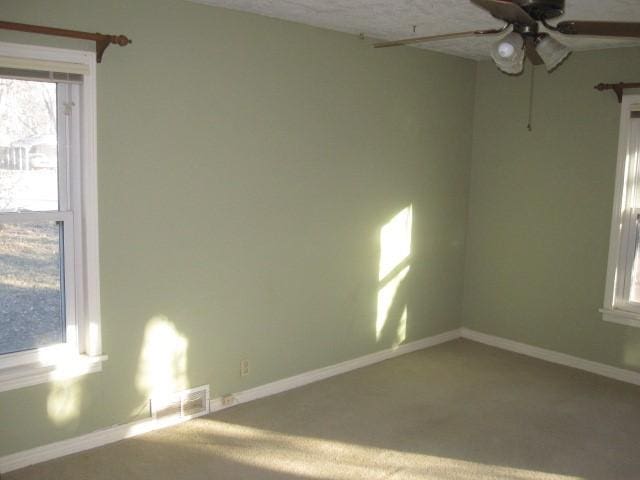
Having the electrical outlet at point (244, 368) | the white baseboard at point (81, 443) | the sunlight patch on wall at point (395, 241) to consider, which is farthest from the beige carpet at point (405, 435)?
the sunlight patch on wall at point (395, 241)

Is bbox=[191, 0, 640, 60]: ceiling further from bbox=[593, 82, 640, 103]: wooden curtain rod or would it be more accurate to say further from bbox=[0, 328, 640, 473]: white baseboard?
bbox=[0, 328, 640, 473]: white baseboard

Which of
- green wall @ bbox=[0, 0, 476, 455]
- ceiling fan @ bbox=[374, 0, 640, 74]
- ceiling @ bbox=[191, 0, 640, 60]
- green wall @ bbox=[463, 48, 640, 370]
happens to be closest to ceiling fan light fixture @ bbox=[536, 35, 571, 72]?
ceiling fan @ bbox=[374, 0, 640, 74]

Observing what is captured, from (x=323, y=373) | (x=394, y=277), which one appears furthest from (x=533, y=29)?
(x=323, y=373)

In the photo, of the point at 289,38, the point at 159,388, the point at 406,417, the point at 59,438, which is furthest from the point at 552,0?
the point at 59,438

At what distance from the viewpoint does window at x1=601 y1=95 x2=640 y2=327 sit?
14.3ft

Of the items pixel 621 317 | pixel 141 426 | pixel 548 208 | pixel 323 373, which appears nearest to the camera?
pixel 141 426

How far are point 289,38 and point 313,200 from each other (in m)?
1.05

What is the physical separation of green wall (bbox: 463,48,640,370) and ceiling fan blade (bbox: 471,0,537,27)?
8.10ft

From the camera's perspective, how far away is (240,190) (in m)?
3.72

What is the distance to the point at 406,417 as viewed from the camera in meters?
3.80

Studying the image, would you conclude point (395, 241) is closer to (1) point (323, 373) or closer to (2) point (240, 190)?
(1) point (323, 373)

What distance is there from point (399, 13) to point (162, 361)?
242cm

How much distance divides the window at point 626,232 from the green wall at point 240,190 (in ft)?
4.37

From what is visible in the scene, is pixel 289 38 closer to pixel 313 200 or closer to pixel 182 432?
pixel 313 200
